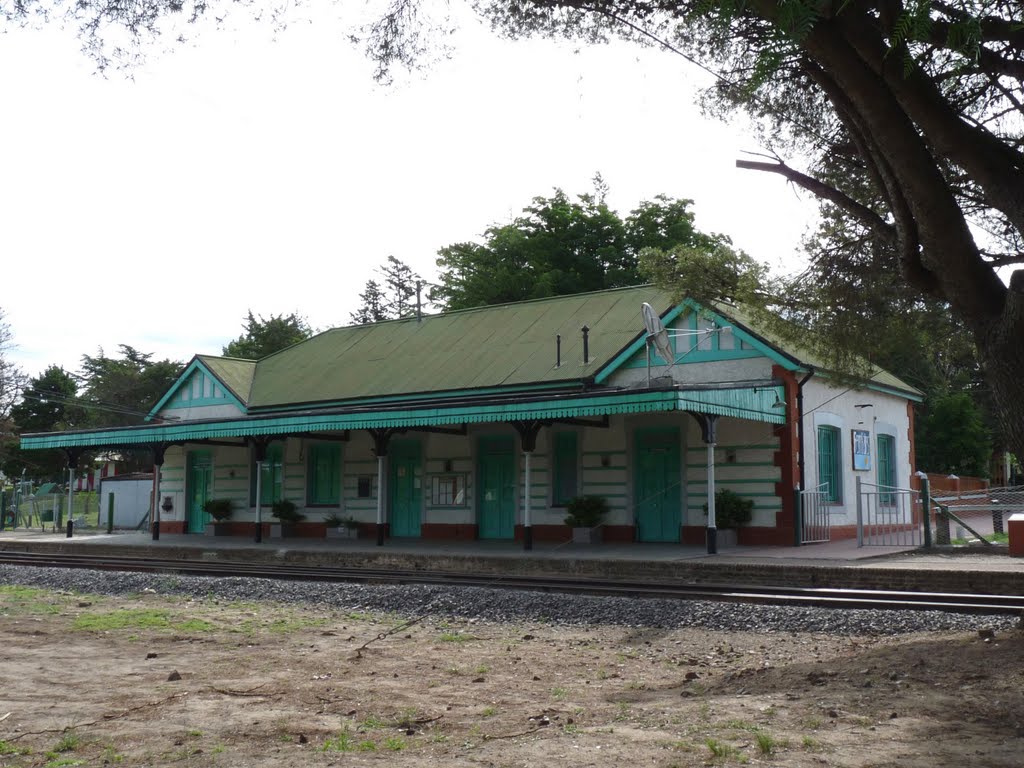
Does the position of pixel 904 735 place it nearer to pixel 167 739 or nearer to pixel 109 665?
pixel 167 739

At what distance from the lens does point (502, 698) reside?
639cm

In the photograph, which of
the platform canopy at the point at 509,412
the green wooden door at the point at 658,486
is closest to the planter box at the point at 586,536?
the green wooden door at the point at 658,486

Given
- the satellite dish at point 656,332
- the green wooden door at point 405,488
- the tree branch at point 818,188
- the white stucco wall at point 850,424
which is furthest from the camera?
the green wooden door at point 405,488

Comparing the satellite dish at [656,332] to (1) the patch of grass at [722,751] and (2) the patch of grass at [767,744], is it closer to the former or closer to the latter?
(2) the patch of grass at [767,744]

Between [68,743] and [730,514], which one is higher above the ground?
[730,514]

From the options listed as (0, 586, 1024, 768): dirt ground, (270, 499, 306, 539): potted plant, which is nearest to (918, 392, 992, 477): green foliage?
(270, 499, 306, 539): potted plant

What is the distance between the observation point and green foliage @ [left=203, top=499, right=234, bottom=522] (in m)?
25.2

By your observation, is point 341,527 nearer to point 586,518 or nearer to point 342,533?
point 342,533

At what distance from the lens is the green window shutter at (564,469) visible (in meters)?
20.2

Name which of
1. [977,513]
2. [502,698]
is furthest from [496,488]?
[502,698]

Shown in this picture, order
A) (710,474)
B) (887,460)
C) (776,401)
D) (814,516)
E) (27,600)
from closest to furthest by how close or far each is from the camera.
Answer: (27,600)
(710,474)
(776,401)
(814,516)
(887,460)

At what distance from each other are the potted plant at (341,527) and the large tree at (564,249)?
17.1 meters

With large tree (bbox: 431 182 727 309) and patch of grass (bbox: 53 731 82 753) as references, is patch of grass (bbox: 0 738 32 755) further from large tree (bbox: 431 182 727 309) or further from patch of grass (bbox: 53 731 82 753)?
large tree (bbox: 431 182 727 309)

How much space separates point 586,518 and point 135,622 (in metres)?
10.2
